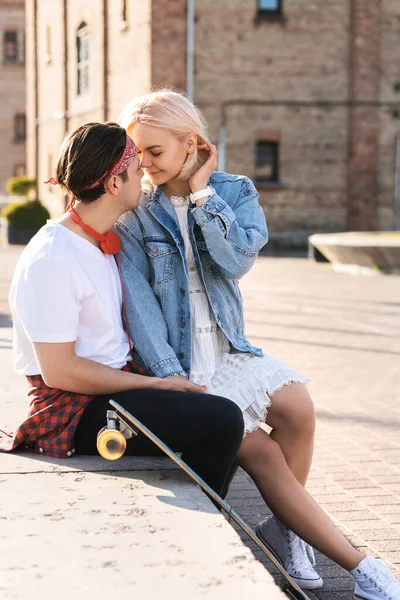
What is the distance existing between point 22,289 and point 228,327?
0.87 m

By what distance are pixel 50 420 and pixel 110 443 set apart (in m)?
0.30

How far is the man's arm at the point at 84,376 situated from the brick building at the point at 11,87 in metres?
48.9

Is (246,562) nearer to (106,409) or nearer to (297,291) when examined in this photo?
(106,409)

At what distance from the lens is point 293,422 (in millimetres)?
3727

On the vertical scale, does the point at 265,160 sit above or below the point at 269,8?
below

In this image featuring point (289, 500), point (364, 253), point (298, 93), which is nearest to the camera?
point (289, 500)

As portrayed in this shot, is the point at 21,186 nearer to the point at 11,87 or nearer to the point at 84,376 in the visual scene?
the point at 11,87

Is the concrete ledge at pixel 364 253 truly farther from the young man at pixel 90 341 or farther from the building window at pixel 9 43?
the building window at pixel 9 43

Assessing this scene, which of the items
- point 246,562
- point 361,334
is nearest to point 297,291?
point 361,334

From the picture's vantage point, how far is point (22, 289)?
11.1ft

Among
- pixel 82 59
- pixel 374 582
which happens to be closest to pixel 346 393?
pixel 374 582

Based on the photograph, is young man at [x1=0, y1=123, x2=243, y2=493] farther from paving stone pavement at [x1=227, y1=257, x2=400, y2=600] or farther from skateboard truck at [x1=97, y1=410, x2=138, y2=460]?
paving stone pavement at [x1=227, y1=257, x2=400, y2=600]

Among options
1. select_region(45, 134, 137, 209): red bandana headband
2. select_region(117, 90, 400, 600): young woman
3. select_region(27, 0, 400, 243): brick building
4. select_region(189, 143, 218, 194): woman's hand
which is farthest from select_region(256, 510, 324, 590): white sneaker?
select_region(27, 0, 400, 243): brick building

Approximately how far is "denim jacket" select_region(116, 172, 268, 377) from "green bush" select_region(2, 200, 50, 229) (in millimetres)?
25905
